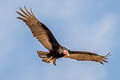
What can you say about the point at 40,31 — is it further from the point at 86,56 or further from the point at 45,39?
the point at 86,56

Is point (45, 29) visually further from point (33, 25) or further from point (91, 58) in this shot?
point (91, 58)

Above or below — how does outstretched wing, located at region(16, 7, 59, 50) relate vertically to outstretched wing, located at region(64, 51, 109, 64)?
above

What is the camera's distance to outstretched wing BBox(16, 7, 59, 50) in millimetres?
27562

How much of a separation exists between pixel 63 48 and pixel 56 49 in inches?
12.9

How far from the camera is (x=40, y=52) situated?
90.5 feet

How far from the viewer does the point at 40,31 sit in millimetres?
27812

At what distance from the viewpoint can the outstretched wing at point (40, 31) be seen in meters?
27.6

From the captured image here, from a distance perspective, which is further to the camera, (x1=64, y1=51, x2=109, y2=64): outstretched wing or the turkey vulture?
(x1=64, y1=51, x2=109, y2=64): outstretched wing

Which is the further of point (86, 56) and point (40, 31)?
point (86, 56)

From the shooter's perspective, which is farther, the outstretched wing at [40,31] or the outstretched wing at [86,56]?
the outstretched wing at [86,56]

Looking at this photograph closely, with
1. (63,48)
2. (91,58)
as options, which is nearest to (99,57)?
(91,58)

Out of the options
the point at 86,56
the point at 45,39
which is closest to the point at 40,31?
the point at 45,39

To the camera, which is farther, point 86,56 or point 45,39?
point 86,56

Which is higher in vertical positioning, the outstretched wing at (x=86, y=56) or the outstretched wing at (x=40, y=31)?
the outstretched wing at (x=40, y=31)
